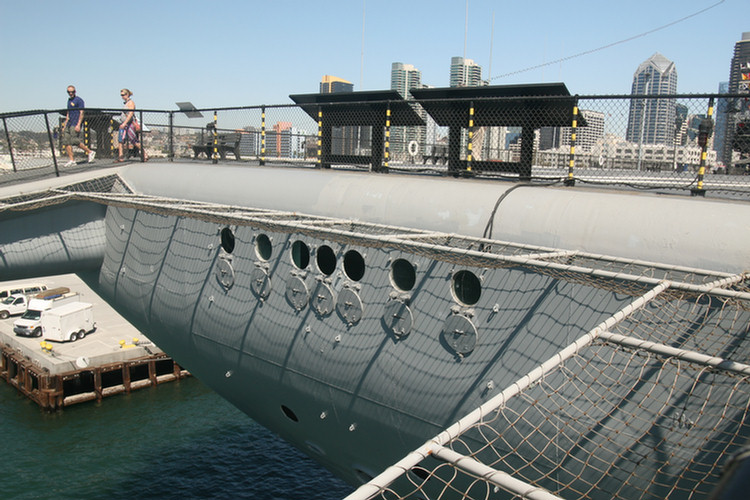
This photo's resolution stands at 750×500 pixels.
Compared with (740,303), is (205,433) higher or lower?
lower

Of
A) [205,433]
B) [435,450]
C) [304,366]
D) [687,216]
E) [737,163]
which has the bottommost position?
[205,433]

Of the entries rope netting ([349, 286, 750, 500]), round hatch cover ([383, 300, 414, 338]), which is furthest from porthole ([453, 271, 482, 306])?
rope netting ([349, 286, 750, 500])

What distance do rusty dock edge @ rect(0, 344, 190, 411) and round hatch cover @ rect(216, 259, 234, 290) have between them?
90.4ft

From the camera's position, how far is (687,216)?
7.39 meters

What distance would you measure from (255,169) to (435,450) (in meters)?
11.2

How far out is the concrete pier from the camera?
36875mm

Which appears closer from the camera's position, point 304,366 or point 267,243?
point 304,366

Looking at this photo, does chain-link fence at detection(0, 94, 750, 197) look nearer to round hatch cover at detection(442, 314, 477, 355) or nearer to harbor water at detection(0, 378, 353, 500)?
round hatch cover at detection(442, 314, 477, 355)

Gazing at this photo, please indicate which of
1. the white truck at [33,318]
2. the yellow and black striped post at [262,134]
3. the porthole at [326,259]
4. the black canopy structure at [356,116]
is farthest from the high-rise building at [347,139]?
the white truck at [33,318]

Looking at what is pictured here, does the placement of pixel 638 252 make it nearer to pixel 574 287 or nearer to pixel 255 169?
pixel 574 287

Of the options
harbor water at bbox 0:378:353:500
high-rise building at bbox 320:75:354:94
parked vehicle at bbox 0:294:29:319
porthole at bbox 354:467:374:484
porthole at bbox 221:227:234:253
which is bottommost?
harbor water at bbox 0:378:353:500

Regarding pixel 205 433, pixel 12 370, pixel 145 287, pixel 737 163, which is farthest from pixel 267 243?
pixel 12 370

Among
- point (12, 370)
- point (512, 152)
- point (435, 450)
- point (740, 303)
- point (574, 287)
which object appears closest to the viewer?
point (435, 450)

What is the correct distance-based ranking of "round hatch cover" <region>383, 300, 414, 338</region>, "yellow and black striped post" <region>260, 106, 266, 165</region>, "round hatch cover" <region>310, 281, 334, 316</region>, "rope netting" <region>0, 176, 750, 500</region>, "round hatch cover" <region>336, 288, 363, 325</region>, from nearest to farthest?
"rope netting" <region>0, 176, 750, 500</region>, "round hatch cover" <region>383, 300, 414, 338</region>, "round hatch cover" <region>336, 288, 363, 325</region>, "round hatch cover" <region>310, 281, 334, 316</region>, "yellow and black striped post" <region>260, 106, 266, 165</region>
